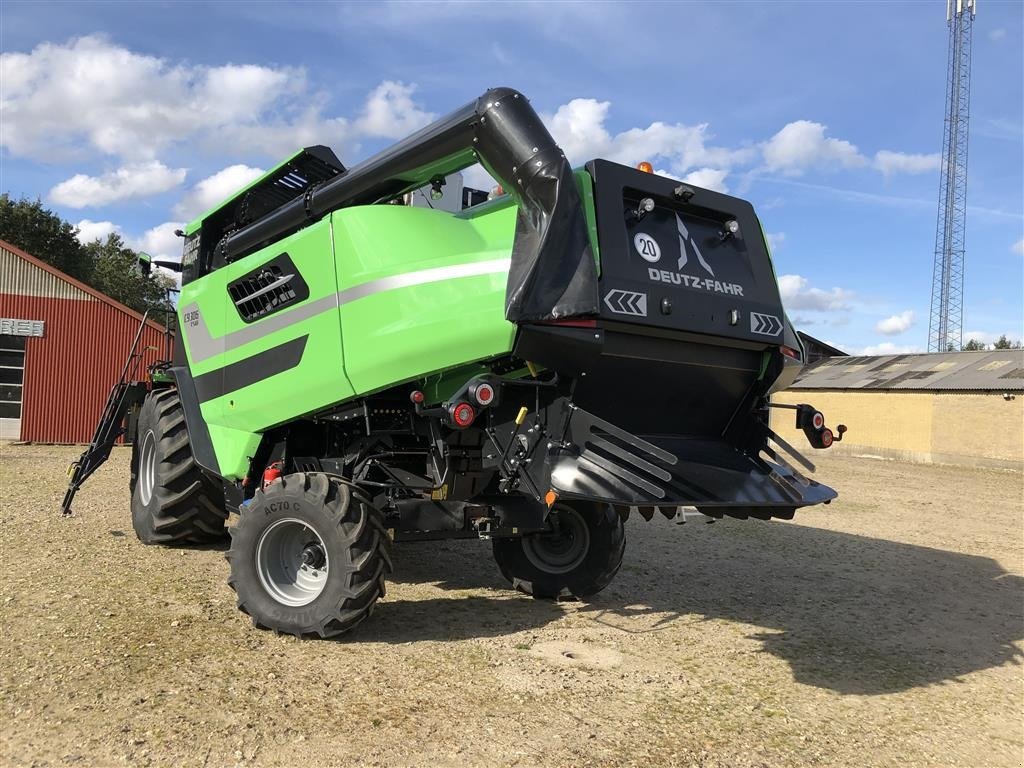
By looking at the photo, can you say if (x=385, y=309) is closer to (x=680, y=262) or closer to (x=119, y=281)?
(x=680, y=262)

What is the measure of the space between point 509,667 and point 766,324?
2594 millimetres

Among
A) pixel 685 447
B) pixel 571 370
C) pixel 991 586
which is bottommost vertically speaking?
pixel 991 586

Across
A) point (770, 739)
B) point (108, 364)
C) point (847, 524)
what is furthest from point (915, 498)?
point (108, 364)

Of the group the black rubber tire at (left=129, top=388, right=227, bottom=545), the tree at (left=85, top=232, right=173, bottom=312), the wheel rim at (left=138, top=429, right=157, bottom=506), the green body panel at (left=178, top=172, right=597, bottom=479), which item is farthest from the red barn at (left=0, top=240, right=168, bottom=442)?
the tree at (left=85, top=232, right=173, bottom=312)

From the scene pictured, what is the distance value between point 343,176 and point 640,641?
12.3 ft

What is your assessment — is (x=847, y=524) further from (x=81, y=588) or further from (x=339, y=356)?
(x=81, y=588)

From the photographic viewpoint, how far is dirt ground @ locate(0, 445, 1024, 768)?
3478 millimetres

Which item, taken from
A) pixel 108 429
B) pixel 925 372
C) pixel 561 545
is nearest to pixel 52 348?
pixel 108 429

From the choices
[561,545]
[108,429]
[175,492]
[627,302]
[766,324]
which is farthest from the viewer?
[108,429]

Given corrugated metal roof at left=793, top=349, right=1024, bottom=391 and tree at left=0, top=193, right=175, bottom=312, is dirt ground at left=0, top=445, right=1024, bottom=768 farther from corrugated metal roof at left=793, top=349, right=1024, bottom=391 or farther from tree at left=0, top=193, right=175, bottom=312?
tree at left=0, top=193, right=175, bottom=312

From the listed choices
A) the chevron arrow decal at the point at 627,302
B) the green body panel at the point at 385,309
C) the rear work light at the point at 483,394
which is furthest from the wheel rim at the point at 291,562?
the chevron arrow decal at the point at 627,302

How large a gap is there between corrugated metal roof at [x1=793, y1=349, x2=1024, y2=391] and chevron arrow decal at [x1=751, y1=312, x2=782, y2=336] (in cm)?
2144

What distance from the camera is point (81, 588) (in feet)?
18.5

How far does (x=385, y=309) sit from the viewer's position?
456cm
